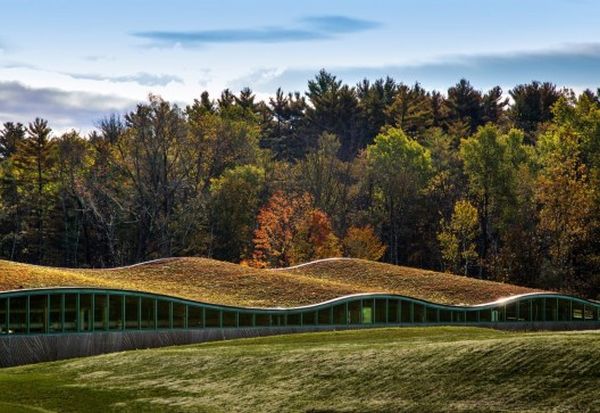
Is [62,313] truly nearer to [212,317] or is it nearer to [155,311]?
[155,311]

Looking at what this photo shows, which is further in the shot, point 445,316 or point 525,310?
point 525,310

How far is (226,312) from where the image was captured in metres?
61.3

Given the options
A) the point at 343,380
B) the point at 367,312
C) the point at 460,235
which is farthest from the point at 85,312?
the point at 460,235

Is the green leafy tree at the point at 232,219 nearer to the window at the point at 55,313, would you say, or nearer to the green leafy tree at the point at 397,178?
the green leafy tree at the point at 397,178

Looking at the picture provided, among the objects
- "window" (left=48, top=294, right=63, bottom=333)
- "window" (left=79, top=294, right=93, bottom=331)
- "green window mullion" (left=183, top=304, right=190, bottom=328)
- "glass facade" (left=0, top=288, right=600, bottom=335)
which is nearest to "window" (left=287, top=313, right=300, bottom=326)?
"glass facade" (left=0, top=288, right=600, bottom=335)

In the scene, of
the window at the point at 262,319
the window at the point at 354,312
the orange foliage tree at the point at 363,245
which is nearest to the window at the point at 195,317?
the window at the point at 262,319

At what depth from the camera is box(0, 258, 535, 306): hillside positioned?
2525 inches

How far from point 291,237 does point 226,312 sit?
4159cm

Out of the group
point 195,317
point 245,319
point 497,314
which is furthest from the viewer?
point 497,314

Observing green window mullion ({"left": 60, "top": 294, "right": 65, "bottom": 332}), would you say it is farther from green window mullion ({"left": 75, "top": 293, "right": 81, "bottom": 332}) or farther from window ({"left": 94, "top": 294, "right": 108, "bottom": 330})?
window ({"left": 94, "top": 294, "right": 108, "bottom": 330})

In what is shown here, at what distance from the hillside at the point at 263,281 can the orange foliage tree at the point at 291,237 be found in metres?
17.4

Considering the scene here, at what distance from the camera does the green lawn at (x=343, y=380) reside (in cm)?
3178

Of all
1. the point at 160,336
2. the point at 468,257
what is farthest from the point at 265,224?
the point at 160,336

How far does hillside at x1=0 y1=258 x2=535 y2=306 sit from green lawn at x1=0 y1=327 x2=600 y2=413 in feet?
57.3
